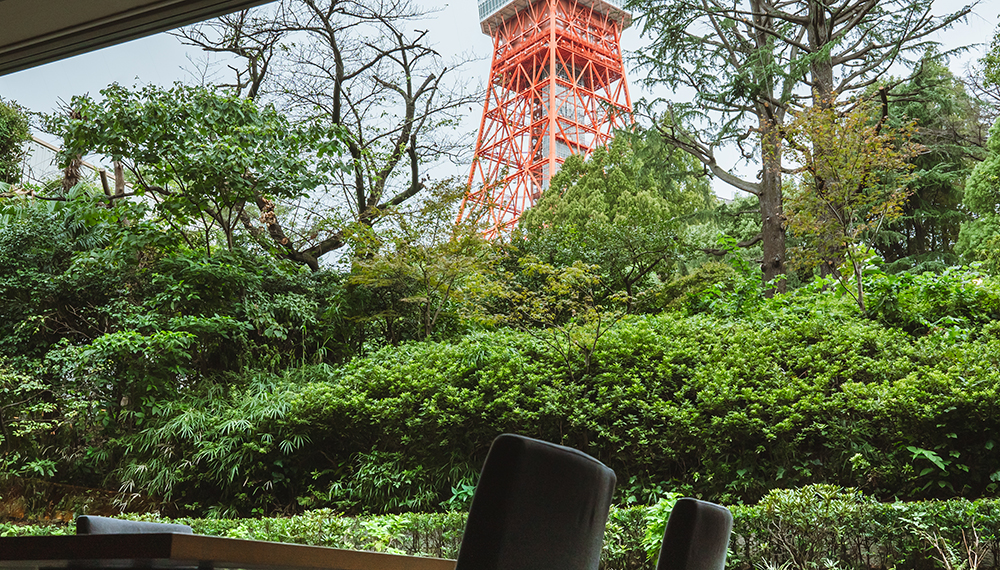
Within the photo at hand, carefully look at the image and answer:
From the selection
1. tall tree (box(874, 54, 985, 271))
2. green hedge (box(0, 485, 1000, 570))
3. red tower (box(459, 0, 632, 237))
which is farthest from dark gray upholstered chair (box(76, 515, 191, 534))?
red tower (box(459, 0, 632, 237))

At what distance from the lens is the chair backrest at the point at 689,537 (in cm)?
105

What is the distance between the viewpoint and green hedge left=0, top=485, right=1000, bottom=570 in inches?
114

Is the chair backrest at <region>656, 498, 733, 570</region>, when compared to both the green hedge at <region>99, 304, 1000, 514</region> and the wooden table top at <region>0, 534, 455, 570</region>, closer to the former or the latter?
the wooden table top at <region>0, 534, 455, 570</region>

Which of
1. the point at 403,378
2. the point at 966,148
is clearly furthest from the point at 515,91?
the point at 403,378

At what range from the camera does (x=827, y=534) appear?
3076mm

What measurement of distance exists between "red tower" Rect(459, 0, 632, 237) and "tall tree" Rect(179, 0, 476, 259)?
616 cm

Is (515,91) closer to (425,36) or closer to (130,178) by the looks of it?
(425,36)

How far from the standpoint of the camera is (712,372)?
4.44 metres

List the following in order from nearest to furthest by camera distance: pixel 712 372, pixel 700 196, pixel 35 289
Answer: pixel 712 372 < pixel 35 289 < pixel 700 196

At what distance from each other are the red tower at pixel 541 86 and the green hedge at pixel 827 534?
1110cm

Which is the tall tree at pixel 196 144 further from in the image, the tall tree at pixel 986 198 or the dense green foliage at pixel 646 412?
the tall tree at pixel 986 198

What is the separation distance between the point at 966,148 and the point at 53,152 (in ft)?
33.4

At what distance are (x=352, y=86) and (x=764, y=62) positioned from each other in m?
4.38

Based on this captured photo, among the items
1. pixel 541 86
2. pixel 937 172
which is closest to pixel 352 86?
pixel 937 172
